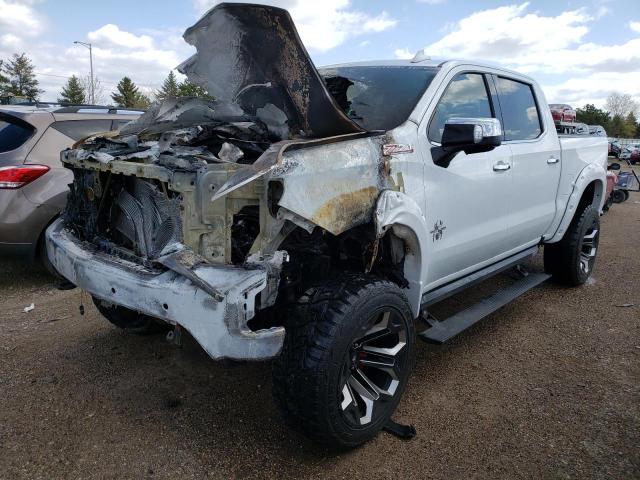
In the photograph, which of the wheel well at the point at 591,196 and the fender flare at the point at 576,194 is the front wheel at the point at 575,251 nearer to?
the wheel well at the point at 591,196

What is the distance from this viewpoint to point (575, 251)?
509cm

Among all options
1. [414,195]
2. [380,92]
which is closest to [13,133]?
[380,92]

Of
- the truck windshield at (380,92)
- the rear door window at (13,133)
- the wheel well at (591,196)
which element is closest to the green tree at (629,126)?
the wheel well at (591,196)

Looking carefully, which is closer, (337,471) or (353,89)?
(337,471)

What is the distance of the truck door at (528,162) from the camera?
12.9 ft

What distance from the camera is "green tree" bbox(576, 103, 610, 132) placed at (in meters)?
55.5

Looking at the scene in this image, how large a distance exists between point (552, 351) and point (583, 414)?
90cm

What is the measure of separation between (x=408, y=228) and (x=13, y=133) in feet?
13.6

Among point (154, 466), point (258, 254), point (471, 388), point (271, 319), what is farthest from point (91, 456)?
point (471, 388)

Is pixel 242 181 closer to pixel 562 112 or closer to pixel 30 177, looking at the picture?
pixel 30 177

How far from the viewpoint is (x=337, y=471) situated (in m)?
2.53

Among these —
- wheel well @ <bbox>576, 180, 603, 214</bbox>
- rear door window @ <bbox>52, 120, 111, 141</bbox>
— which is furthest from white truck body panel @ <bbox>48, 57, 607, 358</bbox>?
rear door window @ <bbox>52, 120, 111, 141</bbox>

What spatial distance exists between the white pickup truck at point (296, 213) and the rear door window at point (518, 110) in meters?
0.29

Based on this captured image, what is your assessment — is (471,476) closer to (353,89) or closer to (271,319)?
(271,319)
